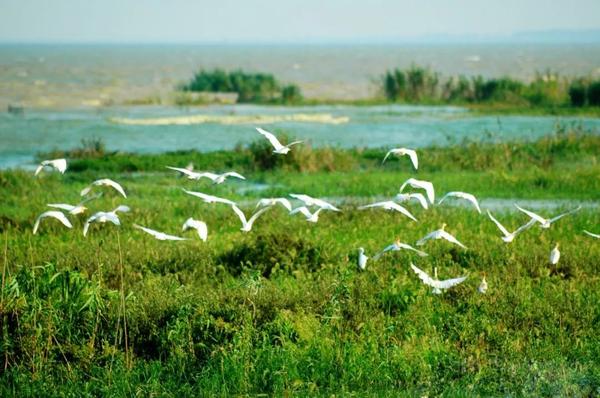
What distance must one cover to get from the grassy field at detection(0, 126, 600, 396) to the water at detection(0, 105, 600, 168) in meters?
12.8

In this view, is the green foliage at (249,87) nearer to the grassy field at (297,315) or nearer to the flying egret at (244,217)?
the grassy field at (297,315)

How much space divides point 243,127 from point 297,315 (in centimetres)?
2228

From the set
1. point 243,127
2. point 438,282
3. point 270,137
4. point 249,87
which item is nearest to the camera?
point 270,137

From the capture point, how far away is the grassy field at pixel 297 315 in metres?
7.46

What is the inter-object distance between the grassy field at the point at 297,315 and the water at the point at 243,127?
42.1 feet

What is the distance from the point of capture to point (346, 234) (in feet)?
39.6

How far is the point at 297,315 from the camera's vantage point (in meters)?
8.16

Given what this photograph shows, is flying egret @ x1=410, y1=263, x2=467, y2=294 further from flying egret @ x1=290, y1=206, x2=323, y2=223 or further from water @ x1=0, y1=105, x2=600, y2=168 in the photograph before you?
water @ x1=0, y1=105, x2=600, y2=168

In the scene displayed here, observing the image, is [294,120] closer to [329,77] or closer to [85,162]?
[85,162]

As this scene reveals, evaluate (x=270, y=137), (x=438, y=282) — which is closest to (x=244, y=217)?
(x=270, y=137)

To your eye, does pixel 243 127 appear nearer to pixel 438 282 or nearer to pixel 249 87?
pixel 249 87

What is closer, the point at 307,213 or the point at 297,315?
the point at 297,315

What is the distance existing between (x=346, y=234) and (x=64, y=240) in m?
2.98

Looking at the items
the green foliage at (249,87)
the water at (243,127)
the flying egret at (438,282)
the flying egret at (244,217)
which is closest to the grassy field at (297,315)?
the flying egret at (438,282)
